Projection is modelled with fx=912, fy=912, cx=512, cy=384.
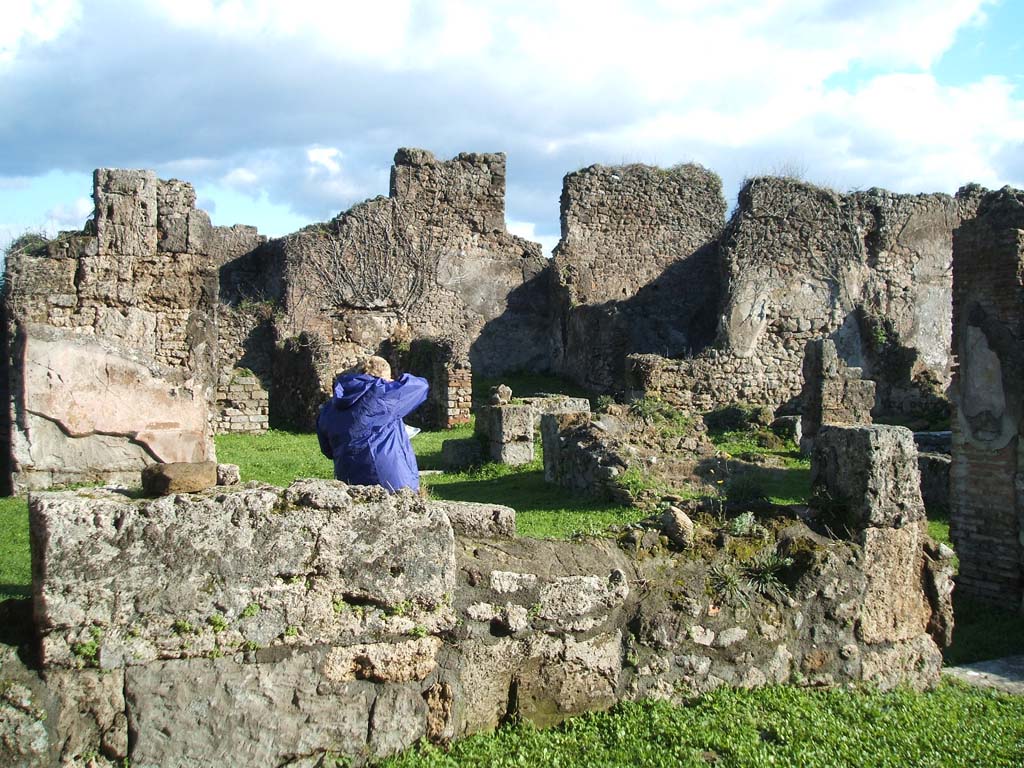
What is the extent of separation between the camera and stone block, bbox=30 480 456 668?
2.75m

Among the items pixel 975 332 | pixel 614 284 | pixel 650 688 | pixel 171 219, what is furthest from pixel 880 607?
pixel 614 284

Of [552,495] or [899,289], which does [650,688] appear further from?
[899,289]

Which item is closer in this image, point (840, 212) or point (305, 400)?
point (305, 400)

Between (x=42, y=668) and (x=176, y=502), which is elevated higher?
(x=176, y=502)

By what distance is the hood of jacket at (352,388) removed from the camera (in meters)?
4.63

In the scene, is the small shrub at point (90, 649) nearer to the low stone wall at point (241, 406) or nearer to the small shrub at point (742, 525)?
the small shrub at point (742, 525)

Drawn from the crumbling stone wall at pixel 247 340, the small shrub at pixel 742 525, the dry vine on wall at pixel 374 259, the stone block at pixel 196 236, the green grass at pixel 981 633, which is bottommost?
the green grass at pixel 981 633

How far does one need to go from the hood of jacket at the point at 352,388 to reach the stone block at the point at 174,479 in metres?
1.51

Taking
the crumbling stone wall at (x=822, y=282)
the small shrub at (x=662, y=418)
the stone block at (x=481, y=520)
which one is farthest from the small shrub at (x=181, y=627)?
the crumbling stone wall at (x=822, y=282)

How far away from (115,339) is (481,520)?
8603 millimetres

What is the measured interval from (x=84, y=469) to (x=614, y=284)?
1792 centimetres

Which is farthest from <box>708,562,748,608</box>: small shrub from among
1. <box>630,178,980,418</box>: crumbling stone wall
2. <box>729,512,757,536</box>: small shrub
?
<box>630,178,980,418</box>: crumbling stone wall

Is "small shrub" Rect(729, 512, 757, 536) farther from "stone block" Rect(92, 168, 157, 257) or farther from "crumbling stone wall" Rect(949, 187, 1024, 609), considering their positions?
"stone block" Rect(92, 168, 157, 257)

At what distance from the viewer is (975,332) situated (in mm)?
7305
